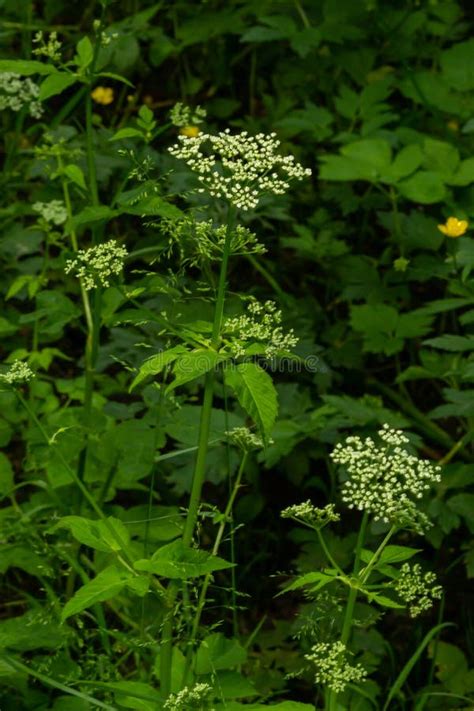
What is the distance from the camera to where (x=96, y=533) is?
6.23 feet

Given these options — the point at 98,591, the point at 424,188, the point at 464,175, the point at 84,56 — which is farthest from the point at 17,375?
the point at 464,175

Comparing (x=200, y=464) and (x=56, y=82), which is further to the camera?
(x=56, y=82)

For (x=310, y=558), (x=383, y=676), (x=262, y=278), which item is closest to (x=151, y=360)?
(x=310, y=558)

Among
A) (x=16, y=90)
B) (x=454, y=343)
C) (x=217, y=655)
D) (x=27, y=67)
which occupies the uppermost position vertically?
(x=27, y=67)

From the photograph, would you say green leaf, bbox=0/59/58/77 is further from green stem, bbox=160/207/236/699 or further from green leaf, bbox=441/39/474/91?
green leaf, bbox=441/39/474/91

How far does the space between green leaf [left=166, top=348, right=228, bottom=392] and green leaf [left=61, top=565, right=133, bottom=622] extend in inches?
12.7

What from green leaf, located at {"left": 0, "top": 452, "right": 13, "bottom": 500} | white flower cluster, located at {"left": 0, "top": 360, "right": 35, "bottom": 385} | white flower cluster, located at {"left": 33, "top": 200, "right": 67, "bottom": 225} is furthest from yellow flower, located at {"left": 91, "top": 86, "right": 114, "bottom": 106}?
white flower cluster, located at {"left": 0, "top": 360, "right": 35, "bottom": 385}

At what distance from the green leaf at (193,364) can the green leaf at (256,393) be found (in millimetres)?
39

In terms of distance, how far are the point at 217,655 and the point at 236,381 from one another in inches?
24.4

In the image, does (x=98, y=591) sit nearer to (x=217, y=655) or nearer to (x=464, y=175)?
(x=217, y=655)

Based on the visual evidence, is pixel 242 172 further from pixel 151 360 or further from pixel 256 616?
pixel 256 616

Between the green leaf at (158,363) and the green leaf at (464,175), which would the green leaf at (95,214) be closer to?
the green leaf at (158,363)

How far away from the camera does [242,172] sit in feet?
5.72

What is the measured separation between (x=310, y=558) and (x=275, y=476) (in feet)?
1.90
